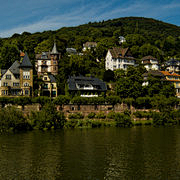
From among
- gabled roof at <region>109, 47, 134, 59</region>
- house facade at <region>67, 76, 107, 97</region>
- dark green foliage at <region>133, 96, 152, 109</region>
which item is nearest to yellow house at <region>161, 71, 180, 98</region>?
gabled roof at <region>109, 47, 134, 59</region>

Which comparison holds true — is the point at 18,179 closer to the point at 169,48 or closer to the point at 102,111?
the point at 102,111

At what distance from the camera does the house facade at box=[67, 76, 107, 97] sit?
239 ft

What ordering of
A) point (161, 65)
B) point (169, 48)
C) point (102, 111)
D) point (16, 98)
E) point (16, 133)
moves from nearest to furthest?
point (16, 133) → point (16, 98) → point (102, 111) → point (161, 65) → point (169, 48)

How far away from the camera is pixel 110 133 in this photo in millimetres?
53250

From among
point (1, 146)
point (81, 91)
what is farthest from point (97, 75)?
point (1, 146)

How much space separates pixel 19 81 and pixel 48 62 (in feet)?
72.8

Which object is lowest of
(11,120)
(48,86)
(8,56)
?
(11,120)

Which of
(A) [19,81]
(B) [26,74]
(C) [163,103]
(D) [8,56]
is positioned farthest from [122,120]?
(D) [8,56]

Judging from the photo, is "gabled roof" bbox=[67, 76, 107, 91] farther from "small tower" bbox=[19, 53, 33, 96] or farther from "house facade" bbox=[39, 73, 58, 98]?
"small tower" bbox=[19, 53, 33, 96]

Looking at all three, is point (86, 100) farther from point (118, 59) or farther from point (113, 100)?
point (118, 59)

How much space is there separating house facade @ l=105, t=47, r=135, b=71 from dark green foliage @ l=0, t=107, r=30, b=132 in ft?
161

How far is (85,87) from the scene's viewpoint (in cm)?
7444

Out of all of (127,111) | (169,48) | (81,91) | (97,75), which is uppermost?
(169,48)

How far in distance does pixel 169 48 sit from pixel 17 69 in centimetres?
10722
